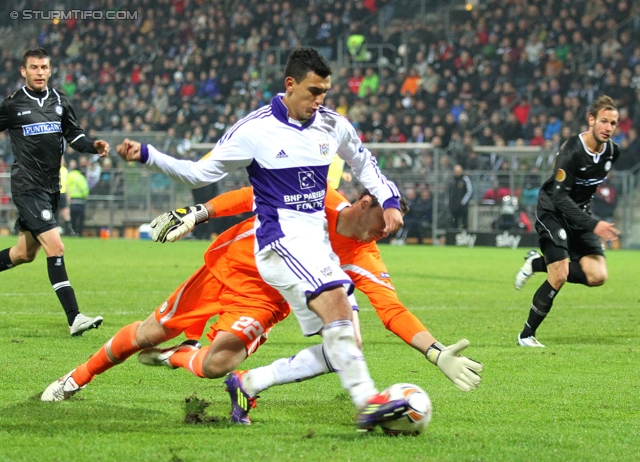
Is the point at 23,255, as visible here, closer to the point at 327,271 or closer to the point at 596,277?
the point at 327,271

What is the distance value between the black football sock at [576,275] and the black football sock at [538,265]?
0.53m

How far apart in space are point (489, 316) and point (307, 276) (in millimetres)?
6317

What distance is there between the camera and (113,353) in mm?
5547

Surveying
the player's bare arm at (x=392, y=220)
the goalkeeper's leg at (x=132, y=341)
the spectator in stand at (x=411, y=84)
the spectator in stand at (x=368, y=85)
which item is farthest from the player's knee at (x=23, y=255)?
the spectator in stand at (x=368, y=85)

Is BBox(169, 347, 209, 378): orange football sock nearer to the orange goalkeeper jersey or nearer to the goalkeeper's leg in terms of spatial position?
the goalkeeper's leg

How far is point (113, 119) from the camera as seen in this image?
3297cm

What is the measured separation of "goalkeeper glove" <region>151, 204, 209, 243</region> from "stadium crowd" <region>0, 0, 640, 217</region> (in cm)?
2041

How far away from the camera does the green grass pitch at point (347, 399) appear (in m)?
4.54

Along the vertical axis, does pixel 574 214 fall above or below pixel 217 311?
below

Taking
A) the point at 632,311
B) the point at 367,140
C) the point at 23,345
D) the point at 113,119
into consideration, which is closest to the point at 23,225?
the point at 23,345

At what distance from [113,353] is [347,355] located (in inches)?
59.6

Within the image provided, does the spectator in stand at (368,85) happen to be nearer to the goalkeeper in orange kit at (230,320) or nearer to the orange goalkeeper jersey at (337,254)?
the orange goalkeeper jersey at (337,254)

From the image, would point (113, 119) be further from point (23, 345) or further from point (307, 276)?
point (307, 276)

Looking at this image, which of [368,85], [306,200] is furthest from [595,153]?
[368,85]
